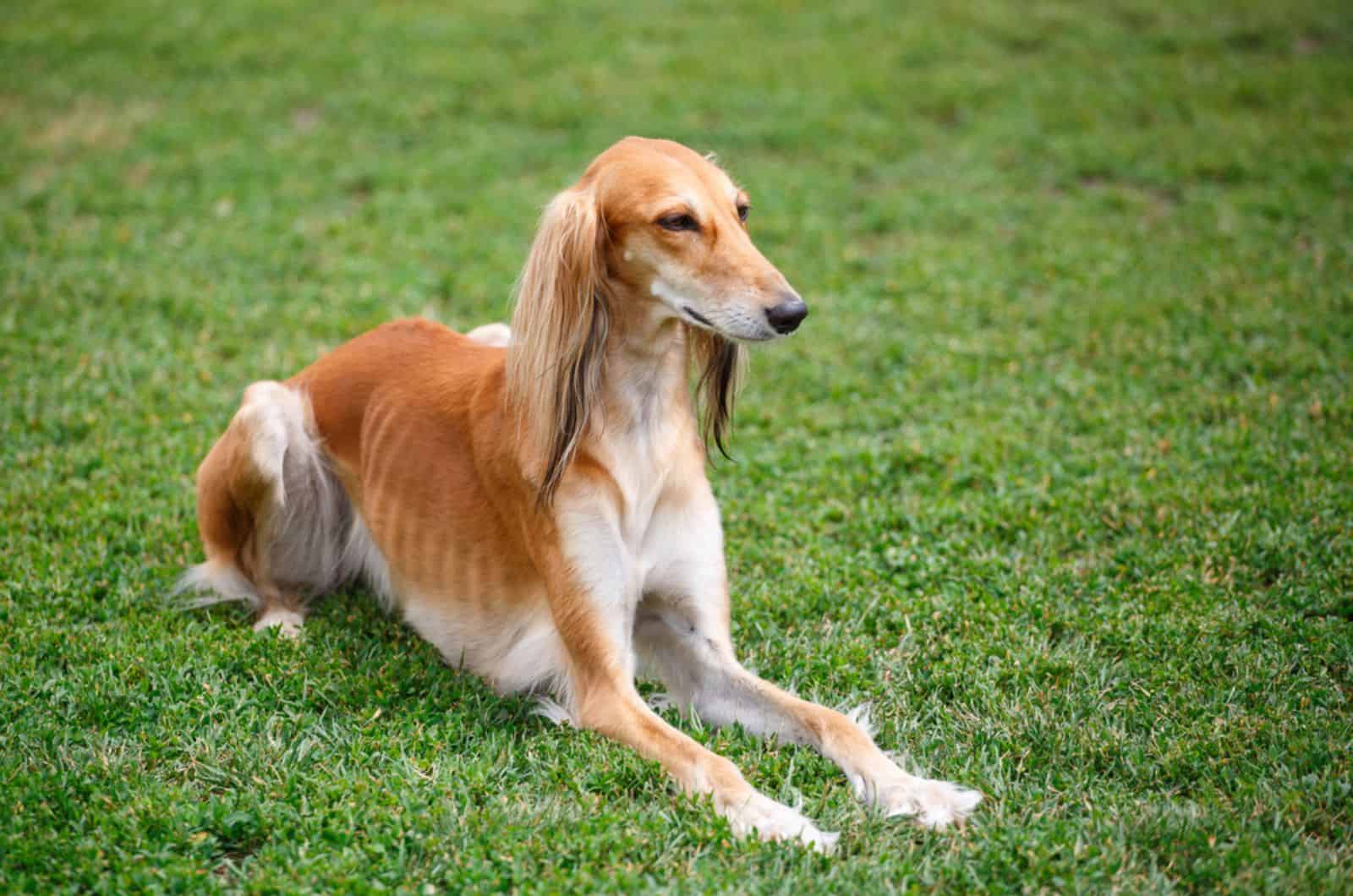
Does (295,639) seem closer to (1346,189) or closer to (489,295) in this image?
(489,295)

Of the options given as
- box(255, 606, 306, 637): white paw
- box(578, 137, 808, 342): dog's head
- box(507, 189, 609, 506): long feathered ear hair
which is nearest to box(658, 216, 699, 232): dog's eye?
box(578, 137, 808, 342): dog's head

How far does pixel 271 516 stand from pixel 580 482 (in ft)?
5.13

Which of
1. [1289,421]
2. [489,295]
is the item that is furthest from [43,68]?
[1289,421]

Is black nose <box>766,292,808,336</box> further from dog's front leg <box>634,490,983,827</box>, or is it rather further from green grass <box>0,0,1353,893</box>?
green grass <box>0,0,1353,893</box>

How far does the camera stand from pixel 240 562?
16.6 ft

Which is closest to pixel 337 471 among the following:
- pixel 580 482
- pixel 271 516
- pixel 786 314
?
pixel 271 516

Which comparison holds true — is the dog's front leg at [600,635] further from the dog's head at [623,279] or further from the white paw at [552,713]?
the dog's head at [623,279]

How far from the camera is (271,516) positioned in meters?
4.91

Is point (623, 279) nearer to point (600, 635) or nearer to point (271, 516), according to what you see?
point (600, 635)

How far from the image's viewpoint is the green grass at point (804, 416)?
11.7ft

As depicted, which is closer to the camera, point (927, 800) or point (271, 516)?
point (927, 800)

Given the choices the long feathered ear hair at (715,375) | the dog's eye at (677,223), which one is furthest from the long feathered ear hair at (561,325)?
the long feathered ear hair at (715,375)

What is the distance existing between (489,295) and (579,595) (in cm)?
438

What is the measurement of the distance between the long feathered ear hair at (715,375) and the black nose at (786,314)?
0.48m
